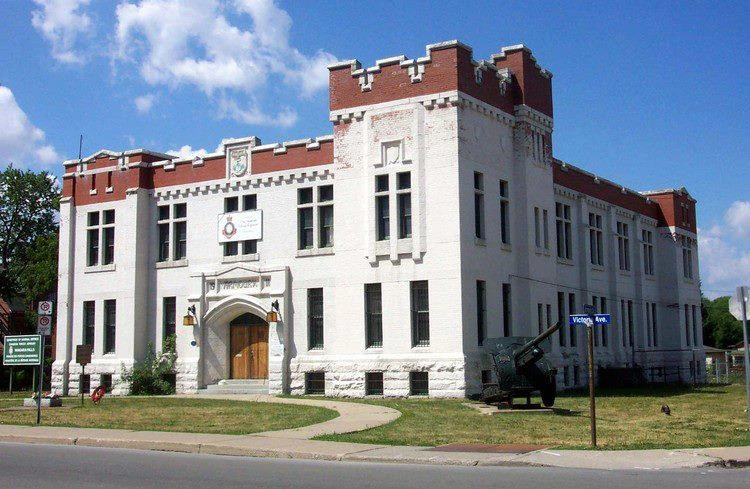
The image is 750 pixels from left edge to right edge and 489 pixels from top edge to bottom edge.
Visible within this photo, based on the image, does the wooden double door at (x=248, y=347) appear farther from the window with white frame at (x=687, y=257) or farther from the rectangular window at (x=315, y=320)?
the window with white frame at (x=687, y=257)

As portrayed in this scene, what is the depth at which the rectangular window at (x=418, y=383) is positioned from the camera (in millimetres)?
29859

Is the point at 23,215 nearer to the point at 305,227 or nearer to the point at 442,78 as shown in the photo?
the point at 305,227

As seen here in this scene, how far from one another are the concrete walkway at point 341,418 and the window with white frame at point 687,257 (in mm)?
29920

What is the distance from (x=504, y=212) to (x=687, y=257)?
23.6m

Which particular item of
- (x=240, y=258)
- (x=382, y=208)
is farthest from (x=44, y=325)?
(x=382, y=208)

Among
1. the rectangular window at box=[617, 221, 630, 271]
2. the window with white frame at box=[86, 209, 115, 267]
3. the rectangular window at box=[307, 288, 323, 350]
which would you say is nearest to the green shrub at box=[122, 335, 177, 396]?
the window with white frame at box=[86, 209, 115, 267]

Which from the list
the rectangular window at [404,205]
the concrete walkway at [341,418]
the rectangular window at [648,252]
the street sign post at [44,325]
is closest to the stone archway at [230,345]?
the concrete walkway at [341,418]

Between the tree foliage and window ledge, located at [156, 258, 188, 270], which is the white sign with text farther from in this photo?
the tree foliage

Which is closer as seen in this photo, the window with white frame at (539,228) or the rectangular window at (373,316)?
the rectangular window at (373,316)

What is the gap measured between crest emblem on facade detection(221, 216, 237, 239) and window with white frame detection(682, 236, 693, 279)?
28.4 m

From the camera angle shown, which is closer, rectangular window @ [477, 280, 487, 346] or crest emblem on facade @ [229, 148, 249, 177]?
rectangular window @ [477, 280, 487, 346]

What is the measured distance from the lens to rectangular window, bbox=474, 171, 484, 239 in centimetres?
3119

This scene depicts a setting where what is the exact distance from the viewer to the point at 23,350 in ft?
79.1

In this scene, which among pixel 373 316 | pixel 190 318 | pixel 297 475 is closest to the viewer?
pixel 297 475
